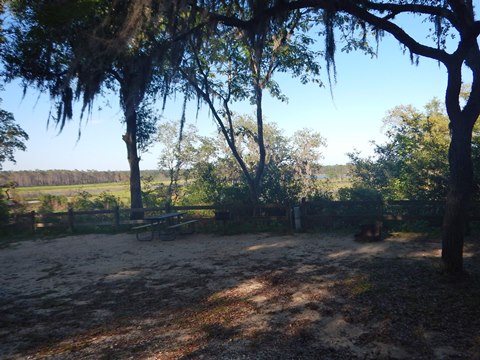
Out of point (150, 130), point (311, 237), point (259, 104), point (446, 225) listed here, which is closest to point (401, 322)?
point (446, 225)

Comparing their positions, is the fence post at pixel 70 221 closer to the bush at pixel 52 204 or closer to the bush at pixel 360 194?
the bush at pixel 52 204

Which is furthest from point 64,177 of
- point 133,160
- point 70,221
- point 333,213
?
point 333,213

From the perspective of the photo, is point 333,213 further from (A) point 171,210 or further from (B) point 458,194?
(A) point 171,210

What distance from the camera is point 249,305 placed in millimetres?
4801

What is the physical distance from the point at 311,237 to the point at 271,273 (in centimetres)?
394

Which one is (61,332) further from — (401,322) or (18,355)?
(401,322)

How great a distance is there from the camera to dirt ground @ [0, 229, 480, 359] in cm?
352

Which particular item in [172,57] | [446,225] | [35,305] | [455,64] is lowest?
[35,305]

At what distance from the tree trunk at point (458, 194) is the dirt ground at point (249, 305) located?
46cm

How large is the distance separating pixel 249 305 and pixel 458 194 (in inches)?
170

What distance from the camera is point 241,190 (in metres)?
14.5

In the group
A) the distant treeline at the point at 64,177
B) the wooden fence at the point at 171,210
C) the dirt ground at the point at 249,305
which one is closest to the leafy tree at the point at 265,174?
the wooden fence at the point at 171,210

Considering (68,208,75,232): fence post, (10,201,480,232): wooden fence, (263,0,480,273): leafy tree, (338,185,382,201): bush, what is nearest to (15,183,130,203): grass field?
(68,208,75,232): fence post

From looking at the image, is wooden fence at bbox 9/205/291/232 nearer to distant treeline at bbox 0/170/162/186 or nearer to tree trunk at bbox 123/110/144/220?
A: tree trunk at bbox 123/110/144/220
